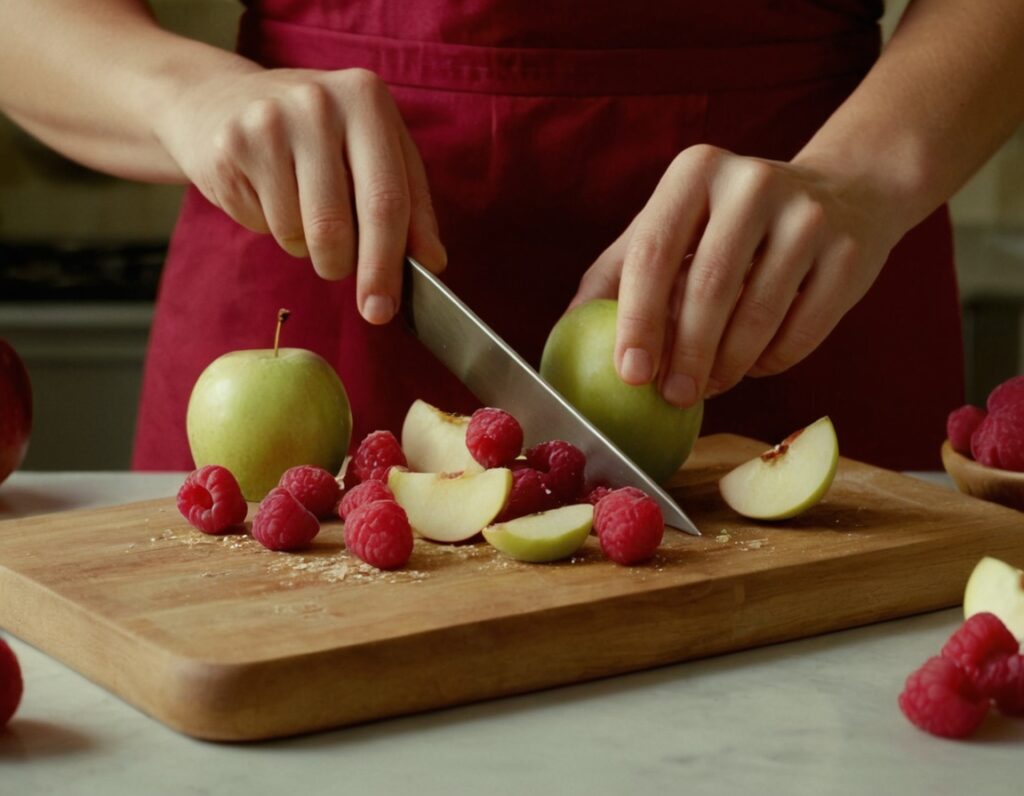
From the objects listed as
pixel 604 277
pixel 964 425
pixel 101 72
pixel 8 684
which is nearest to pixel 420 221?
pixel 604 277

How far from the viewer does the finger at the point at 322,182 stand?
1374mm

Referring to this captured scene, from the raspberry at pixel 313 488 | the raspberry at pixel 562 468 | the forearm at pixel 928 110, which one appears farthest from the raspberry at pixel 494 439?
the forearm at pixel 928 110

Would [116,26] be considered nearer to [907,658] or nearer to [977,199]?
[907,658]

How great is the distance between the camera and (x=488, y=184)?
66.1 inches

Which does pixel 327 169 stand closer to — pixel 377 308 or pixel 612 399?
pixel 377 308

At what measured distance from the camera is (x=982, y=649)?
3.18 ft

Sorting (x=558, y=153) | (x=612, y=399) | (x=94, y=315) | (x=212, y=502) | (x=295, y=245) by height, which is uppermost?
(x=558, y=153)

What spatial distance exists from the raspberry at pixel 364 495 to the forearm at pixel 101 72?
1.56 feet

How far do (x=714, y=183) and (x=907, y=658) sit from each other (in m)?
0.44

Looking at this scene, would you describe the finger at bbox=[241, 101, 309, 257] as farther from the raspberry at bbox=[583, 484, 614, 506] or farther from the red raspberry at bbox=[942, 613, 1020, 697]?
the red raspberry at bbox=[942, 613, 1020, 697]

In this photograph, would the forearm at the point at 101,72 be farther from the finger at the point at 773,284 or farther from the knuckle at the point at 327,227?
the finger at the point at 773,284

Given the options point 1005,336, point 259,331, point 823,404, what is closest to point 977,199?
point 1005,336

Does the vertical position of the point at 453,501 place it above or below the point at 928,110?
below

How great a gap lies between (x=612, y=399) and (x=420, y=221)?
0.25 meters
